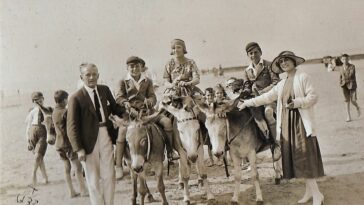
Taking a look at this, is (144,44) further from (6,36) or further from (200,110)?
(6,36)

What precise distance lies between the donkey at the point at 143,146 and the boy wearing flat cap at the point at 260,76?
1319 millimetres

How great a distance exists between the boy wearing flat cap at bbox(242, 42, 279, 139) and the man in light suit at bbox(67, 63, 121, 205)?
1.80 m

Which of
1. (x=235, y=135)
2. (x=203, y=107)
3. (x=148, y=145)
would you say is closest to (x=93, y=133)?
(x=148, y=145)

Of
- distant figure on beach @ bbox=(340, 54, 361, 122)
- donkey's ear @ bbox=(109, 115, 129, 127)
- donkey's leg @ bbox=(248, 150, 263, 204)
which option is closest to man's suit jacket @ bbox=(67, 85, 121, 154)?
donkey's ear @ bbox=(109, 115, 129, 127)

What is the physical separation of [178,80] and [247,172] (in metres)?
1.76

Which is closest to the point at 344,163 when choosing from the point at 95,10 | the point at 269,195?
the point at 269,195

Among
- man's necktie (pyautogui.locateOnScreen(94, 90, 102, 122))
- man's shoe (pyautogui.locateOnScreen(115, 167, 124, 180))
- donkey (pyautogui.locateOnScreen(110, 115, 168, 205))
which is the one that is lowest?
man's shoe (pyautogui.locateOnScreen(115, 167, 124, 180))

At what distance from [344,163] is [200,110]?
2.26 meters

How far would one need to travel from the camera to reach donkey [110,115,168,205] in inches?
131

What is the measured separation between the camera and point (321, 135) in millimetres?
5051

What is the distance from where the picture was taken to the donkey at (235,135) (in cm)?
345

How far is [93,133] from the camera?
330 centimetres

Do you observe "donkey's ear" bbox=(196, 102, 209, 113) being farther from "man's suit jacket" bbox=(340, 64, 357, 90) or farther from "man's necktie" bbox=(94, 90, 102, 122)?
"man's suit jacket" bbox=(340, 64, 357, 90)

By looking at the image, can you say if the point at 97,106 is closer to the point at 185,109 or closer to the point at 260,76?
the point at 185,109
